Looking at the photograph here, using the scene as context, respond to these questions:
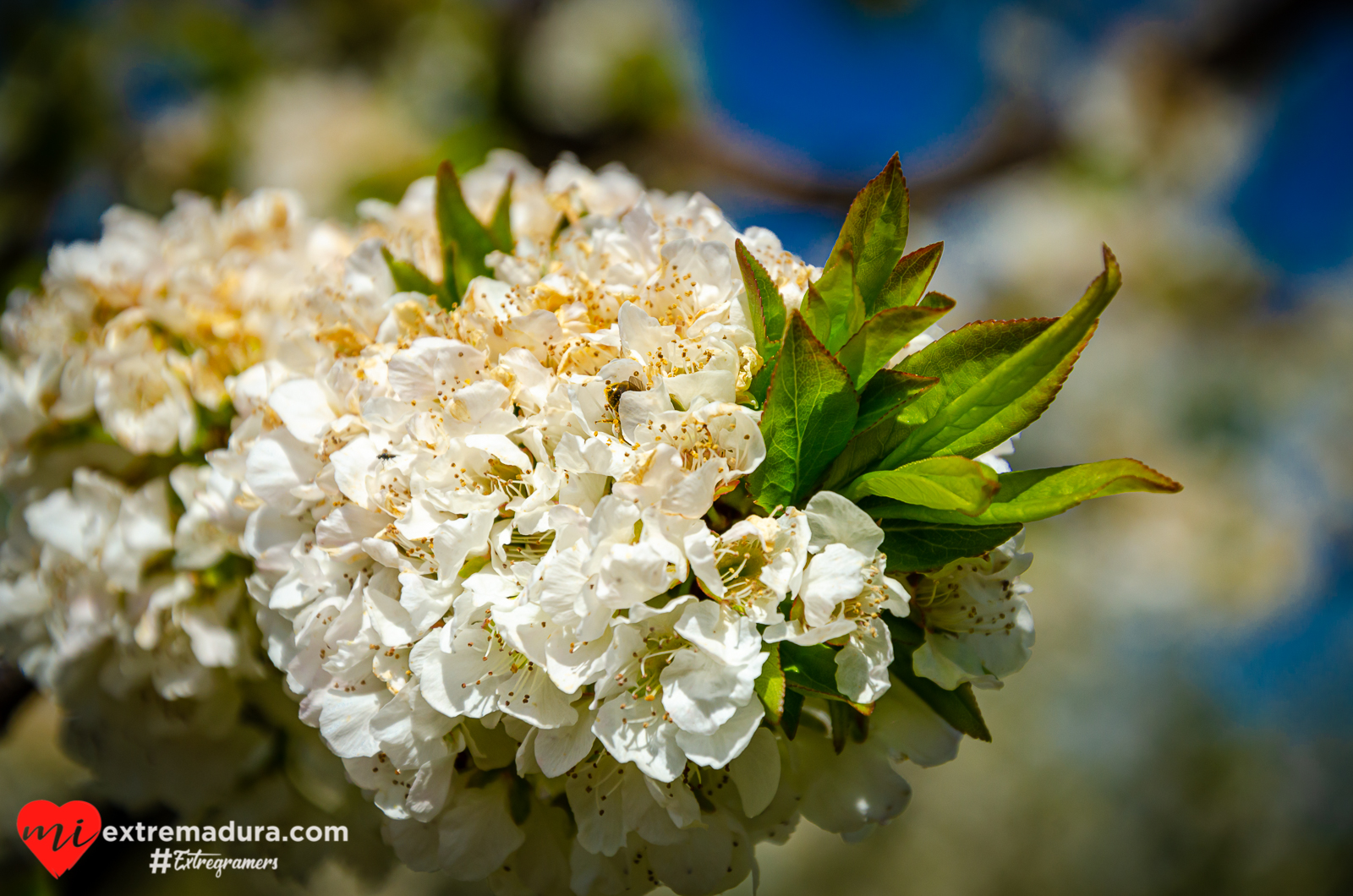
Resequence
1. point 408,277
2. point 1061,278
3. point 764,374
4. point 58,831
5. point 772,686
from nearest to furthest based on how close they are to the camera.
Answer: point 772,686 < point 764,374 < point 408,277 < point 58,831 < point 1061,278

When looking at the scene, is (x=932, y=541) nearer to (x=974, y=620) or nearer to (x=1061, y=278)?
(x=974, y=620)

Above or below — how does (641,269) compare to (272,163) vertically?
above

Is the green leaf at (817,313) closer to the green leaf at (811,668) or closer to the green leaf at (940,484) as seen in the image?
the green leaf at (940,484)

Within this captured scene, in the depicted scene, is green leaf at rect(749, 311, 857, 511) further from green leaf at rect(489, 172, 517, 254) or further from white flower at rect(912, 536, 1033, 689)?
green leaf at rect(489, 172, 517, 254)

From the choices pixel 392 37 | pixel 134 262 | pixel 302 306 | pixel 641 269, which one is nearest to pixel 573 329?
pixel 641 269

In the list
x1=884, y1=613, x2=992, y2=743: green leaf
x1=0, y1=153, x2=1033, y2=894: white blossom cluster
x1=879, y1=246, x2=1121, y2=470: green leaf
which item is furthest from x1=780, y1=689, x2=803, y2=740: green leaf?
x1=879, y1=246, x2=1121, y2=470: green leaf

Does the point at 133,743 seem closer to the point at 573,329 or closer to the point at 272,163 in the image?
the point at 573,329

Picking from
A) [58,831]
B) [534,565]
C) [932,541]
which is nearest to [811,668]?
[932,541]
